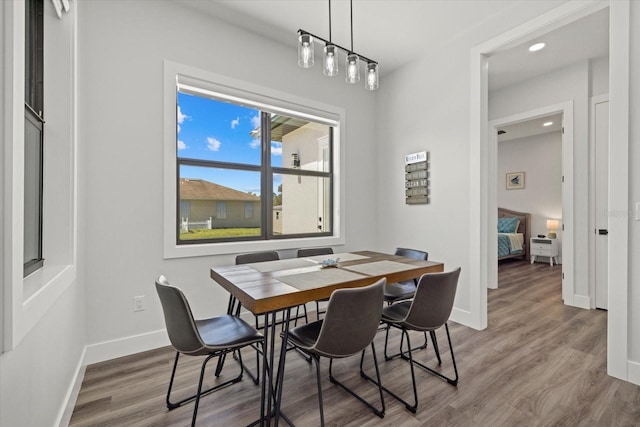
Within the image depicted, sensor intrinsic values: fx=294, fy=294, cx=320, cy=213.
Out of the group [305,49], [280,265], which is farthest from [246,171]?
[305,49]

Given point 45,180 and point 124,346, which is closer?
point 45,180

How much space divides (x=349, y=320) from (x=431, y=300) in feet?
2.02

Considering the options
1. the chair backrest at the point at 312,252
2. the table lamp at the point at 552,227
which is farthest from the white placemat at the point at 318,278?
the table lamp at the point at 552,227

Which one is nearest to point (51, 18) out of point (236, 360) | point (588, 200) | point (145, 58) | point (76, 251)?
point (145, 58)

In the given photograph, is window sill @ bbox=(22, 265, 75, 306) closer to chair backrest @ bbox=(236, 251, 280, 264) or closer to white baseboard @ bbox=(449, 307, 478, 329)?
chair backrest @ bbox=(236, 251, 280, 264)

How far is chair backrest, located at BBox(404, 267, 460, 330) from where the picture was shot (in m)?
1.72

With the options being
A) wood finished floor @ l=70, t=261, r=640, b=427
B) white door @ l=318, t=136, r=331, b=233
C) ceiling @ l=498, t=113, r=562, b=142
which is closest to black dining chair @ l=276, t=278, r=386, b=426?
wood finished floor @ l=70, t=261, r=640, b=427

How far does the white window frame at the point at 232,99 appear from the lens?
8.38 ft

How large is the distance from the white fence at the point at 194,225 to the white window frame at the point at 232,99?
0.61 feet

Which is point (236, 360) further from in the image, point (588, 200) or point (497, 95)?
point (497, 95)

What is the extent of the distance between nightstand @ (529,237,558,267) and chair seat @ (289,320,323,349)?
642 centimetres

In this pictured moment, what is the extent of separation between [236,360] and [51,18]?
8.29 feet

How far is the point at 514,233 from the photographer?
6.68 m

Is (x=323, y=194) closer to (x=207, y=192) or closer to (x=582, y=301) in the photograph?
(x=207, y=192)
